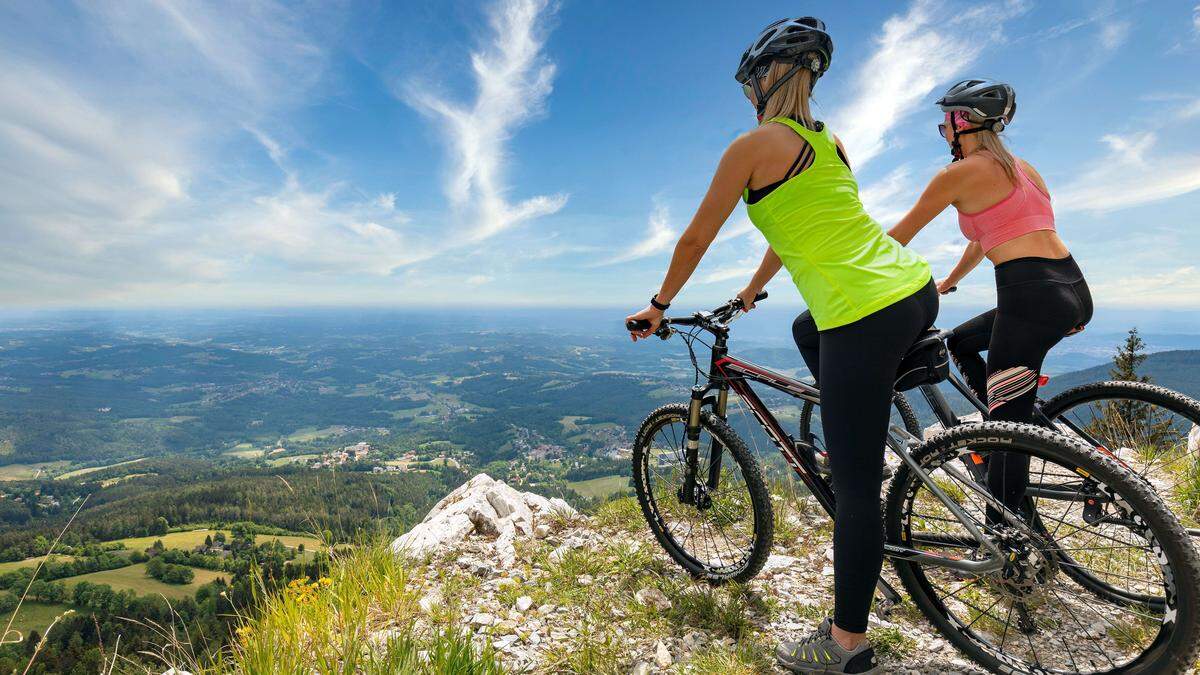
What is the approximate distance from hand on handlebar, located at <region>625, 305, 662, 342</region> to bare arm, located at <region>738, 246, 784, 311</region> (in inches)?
31.1

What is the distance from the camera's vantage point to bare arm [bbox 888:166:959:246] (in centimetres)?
276

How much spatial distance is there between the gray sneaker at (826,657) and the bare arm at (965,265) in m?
2.91

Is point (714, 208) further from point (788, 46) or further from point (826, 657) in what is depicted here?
point (826, 657)

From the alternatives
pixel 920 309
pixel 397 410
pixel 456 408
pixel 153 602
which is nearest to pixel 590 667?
pixel 920 309

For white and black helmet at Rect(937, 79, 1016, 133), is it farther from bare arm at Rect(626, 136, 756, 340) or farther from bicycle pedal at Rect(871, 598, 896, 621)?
bicycle pedal at Rect(871, 598, 896, 621)

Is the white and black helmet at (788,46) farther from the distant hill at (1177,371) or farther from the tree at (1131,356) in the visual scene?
the distant hill at (1177,371)

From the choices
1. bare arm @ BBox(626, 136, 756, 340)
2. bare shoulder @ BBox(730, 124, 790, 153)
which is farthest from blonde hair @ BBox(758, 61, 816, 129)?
bare arm @ BBox(626, 136, 756, 340)

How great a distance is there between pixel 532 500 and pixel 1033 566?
4.60 metres

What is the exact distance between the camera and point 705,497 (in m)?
3.56

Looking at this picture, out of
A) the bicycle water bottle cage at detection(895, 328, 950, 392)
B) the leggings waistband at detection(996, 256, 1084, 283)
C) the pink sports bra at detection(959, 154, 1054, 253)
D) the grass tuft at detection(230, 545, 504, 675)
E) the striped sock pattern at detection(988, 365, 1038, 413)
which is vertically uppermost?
the pink sports bra at detection(959, 154, 1054, 253)

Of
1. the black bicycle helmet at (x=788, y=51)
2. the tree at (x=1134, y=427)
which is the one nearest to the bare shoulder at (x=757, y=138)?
the black bicycle helmet at (x=788, y=51)

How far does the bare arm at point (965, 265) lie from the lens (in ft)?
12.0

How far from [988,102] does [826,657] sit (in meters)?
3.23

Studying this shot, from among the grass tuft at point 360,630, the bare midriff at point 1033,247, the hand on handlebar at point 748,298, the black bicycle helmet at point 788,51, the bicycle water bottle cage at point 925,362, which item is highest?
the black bicycle helmet at point 788,51
